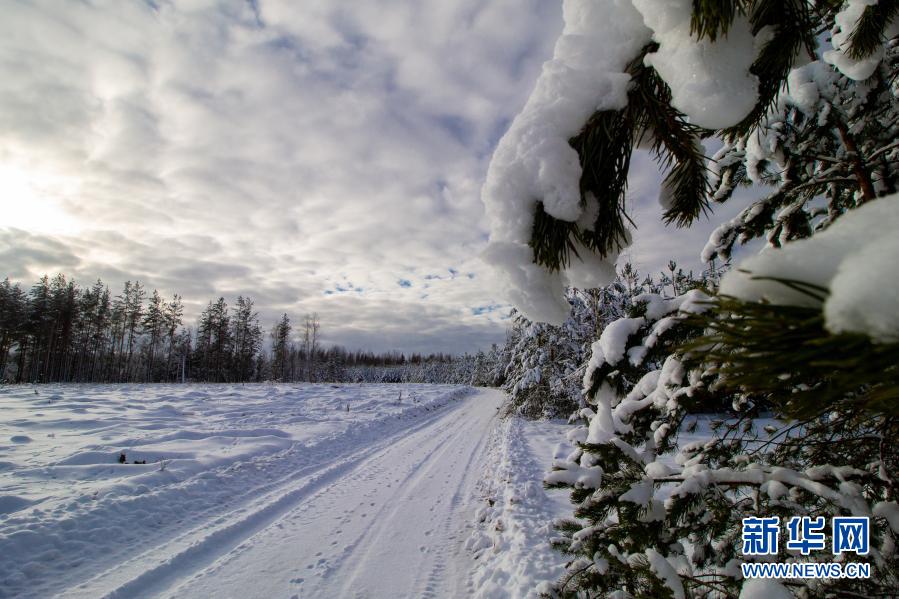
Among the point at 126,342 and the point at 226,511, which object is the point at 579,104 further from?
the point at 126,342

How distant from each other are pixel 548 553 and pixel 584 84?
558 cm

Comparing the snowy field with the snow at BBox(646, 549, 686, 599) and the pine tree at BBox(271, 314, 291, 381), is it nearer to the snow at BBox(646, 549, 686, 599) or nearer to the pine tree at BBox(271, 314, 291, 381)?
the snow at BBox(646, 549, 686, 599)

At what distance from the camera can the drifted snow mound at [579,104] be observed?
2.90ft

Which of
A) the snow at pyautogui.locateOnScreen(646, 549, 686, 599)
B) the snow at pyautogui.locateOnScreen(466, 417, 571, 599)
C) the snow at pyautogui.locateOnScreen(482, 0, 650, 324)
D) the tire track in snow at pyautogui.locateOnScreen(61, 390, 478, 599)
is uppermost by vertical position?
the snow at pyautogui.locateOnScreen(482, 0, 650, 324)

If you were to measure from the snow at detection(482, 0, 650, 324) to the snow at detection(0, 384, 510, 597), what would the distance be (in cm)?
471

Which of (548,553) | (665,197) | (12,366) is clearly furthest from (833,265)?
(12,366)

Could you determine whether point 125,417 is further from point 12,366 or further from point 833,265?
point 12,366

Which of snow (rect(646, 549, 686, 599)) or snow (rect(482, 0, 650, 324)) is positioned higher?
snow (rect(482, 0, 650, 324))

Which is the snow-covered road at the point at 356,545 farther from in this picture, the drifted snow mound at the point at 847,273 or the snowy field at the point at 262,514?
the drifted snow mound at the point at 847,273

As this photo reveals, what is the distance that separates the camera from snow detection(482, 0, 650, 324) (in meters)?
0.98

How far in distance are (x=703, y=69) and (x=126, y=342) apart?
237 feet

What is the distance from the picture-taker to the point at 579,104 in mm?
984

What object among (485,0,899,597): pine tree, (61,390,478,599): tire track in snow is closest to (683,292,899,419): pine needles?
(485,0,899,597): pine tree

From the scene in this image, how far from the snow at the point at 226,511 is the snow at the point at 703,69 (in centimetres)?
518
